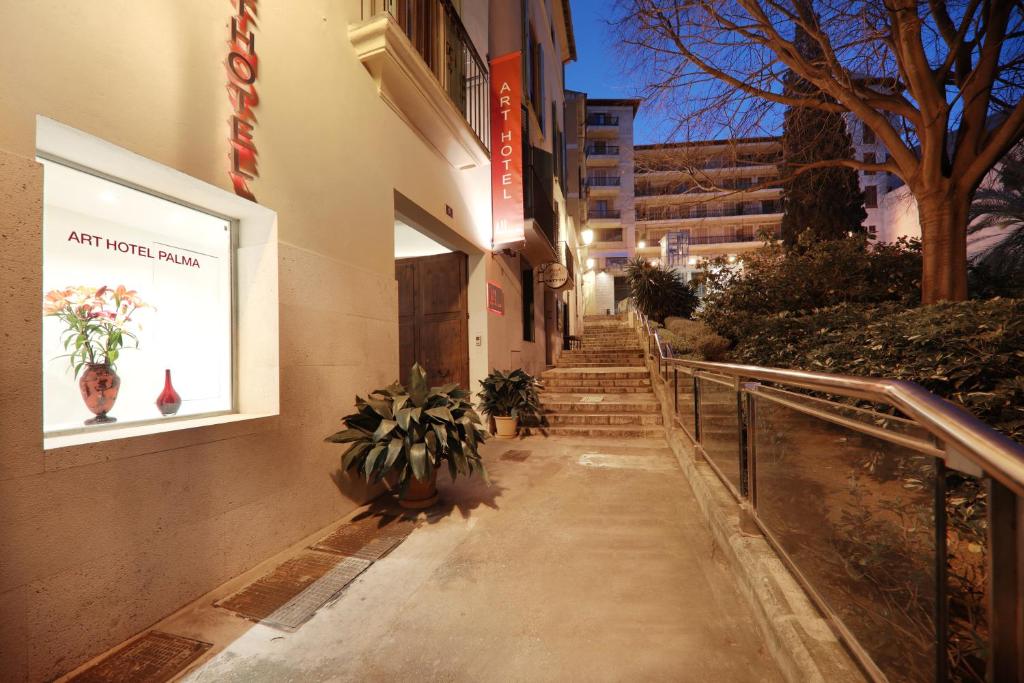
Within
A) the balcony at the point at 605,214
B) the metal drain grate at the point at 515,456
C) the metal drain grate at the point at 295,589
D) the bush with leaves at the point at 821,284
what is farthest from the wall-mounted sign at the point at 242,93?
the balcony at the point at 605,214

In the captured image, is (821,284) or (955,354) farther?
(821,284)

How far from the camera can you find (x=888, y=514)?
1.39 meters

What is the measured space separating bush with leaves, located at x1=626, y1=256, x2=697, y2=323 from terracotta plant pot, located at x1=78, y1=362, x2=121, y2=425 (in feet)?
43.2

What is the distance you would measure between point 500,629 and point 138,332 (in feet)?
8.53

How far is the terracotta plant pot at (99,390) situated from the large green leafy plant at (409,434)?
125 centimetres

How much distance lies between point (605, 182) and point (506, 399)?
3014 centimetres

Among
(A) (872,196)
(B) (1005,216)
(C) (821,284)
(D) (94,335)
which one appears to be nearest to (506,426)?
(D) (94,335)

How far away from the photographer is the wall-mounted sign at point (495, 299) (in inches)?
245

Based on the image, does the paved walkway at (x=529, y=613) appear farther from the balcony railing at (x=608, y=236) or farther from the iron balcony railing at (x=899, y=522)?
the balcony railing at (x=608, y=236)

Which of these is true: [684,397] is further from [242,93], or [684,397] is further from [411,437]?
[242,93]

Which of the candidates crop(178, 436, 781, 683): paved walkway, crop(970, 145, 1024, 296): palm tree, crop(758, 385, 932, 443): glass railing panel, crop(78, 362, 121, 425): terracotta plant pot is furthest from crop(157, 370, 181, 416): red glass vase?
crop(970, 145, 1024, 296): palm tree

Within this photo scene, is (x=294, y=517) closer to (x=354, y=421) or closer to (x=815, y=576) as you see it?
(x=354, y=421)

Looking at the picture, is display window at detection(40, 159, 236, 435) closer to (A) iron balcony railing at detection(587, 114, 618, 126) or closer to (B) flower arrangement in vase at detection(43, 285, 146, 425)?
(B) flower arrangement in vase at detection(43, 285, 146, 425)

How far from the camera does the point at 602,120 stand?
32.6 metres
